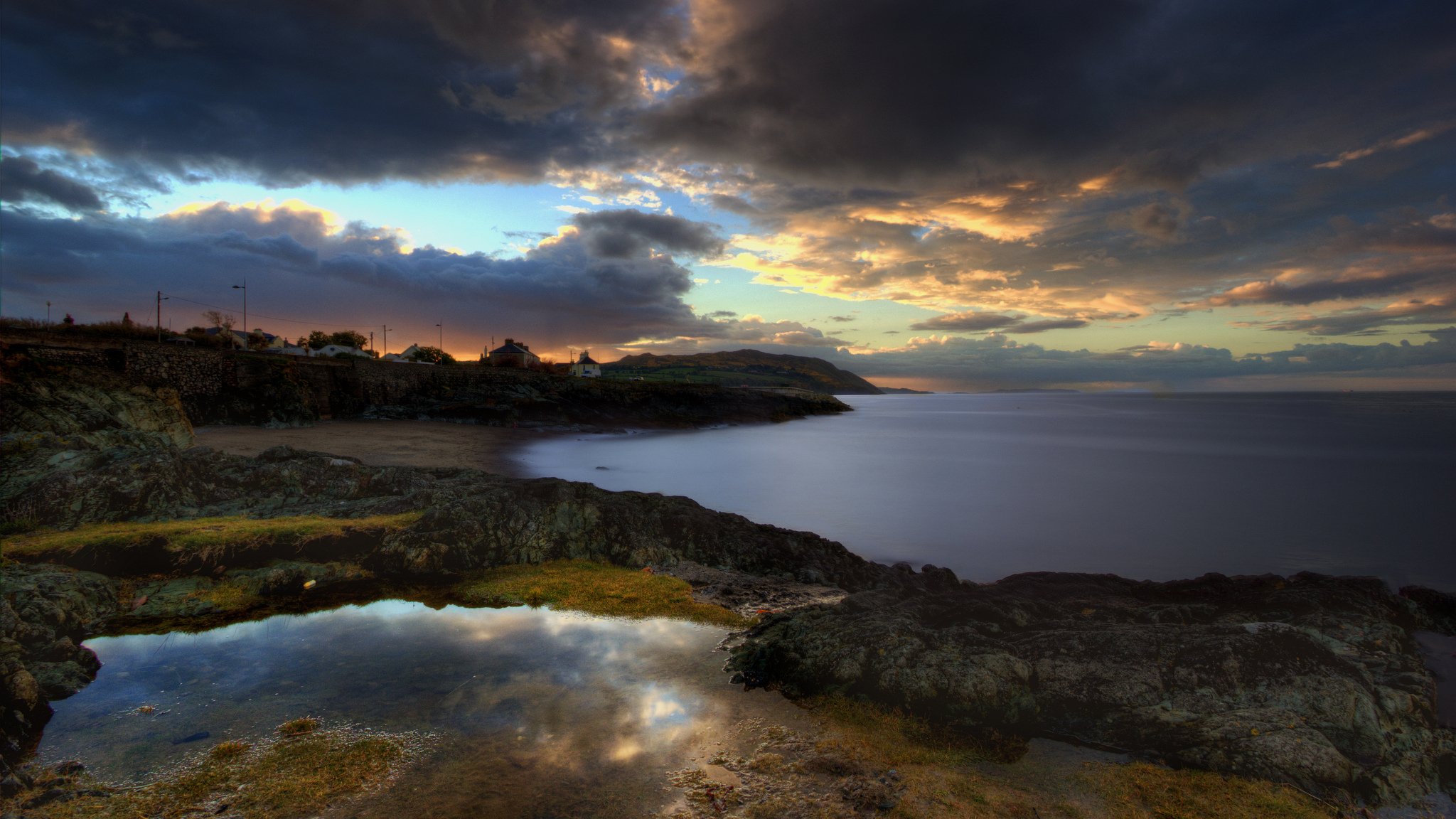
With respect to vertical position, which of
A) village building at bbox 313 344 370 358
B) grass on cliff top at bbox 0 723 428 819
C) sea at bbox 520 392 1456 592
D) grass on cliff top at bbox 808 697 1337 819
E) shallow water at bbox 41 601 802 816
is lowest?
sea at bbox 520 392 1456 592

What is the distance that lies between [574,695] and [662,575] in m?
4.64

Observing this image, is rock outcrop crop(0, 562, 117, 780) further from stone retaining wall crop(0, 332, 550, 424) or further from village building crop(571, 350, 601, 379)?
village building crop(571, 350, 601, 379)

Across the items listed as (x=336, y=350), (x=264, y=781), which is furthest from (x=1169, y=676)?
(x=336, y=350)

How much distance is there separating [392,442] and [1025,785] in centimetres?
3755

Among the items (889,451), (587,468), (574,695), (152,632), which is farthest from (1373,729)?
(889,451)

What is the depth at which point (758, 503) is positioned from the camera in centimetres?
2802

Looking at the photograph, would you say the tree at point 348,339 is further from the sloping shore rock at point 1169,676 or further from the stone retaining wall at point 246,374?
the sloping shore rock at point 1169,676

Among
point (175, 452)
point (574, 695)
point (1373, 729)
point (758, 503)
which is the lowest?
point (758, 503)

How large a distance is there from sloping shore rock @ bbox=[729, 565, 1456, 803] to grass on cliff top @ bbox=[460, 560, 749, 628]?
5.53ft

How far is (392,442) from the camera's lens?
115ft

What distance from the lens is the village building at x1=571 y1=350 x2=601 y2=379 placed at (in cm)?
11438

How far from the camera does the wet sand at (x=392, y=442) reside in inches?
1124

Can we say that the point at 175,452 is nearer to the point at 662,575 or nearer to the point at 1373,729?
the point at 662,575

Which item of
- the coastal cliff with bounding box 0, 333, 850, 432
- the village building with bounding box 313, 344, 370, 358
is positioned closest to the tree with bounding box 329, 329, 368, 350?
the village building with bounding box 313, 344, 370, 358
